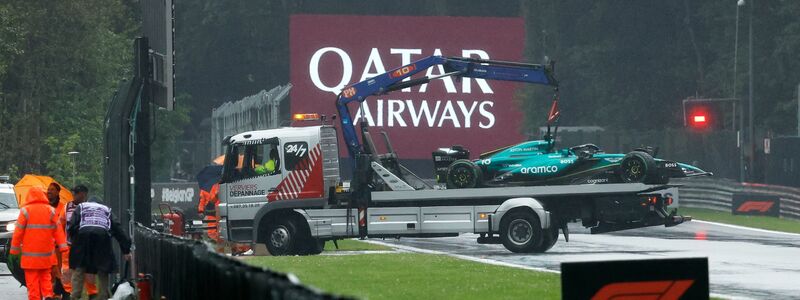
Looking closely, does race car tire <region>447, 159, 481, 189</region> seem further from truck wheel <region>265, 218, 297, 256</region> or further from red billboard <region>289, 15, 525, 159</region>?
red billboard <region>289, 15, 525, 159</region>

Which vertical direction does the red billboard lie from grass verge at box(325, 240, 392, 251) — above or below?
above

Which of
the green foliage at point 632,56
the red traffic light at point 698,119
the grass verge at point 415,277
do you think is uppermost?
the green foliage at point 632,56

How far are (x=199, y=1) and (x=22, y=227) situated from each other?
250ft

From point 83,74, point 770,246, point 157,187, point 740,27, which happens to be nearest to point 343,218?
point 770,246

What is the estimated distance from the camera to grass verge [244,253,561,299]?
71.9ft

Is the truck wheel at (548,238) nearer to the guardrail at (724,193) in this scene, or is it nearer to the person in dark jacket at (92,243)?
the person in dark jacket at (92,243)

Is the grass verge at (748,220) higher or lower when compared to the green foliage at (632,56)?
lower

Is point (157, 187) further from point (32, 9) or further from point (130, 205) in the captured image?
point (130, 205)

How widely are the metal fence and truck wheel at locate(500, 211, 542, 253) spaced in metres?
11.7

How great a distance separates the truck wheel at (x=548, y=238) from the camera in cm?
3216

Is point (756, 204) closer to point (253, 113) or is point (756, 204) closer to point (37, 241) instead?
point (253, 113)

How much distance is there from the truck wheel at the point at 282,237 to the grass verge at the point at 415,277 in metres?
1.60

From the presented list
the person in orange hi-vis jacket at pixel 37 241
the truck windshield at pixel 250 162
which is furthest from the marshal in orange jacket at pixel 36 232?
the truck windshield at pixel 250 162

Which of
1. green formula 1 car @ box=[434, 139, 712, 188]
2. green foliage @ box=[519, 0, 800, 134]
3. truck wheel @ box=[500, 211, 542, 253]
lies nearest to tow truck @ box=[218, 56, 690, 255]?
truck wheel @ box=[500, 211, 542, 253]
